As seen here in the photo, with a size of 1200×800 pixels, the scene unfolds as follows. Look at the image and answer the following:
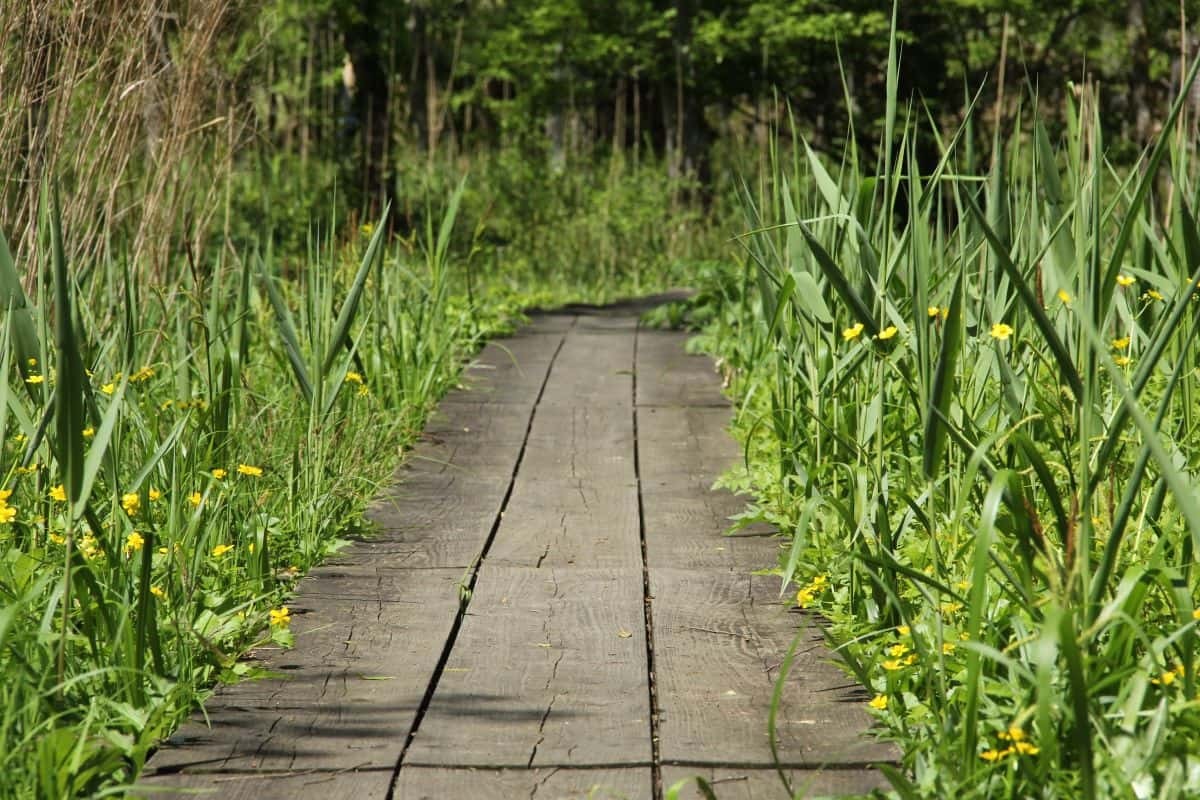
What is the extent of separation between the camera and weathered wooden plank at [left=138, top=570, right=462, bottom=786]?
2188 mm

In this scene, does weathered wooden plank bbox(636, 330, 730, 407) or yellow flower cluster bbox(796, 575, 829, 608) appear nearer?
yellow flower cluster bbox(796, 575, 829, 608)

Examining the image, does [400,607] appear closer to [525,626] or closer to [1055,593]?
[525,626]

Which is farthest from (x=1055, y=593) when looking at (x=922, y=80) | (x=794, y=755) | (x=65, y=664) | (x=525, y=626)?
(x=922, y=80)

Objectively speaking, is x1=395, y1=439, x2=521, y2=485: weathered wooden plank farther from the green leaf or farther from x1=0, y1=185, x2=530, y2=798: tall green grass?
the green leaf

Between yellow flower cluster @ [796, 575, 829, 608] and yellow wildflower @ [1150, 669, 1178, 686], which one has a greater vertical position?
yellow wildflower @ [1150, 669, 1178, 686]

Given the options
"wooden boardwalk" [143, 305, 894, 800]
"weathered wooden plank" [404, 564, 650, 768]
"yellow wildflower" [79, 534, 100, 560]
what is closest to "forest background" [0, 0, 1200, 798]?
"yellow wildflower" [79, 534, 100, 560]

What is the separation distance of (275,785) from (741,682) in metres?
0.88

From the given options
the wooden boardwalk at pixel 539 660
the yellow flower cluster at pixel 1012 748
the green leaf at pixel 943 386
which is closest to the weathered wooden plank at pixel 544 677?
the wooden boardwalk at pixel 539 660

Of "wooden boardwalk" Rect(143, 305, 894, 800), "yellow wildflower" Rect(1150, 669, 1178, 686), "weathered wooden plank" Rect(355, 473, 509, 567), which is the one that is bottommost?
"weathered wooden plank" Rect(355, 473, 509, 567)

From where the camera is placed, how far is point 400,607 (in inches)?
117

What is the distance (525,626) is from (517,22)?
1228 centimetres

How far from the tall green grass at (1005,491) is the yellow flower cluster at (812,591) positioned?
25 millimetres

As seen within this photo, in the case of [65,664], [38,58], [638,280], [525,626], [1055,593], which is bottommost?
[638,280]

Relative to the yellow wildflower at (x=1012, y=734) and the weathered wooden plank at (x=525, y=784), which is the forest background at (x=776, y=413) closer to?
the yellow wildflower at (x=1012, y=734)
